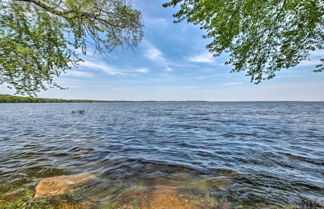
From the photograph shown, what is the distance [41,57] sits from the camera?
5453mm

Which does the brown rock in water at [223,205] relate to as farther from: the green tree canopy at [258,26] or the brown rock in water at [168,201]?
the green tree canopy at [258,26]

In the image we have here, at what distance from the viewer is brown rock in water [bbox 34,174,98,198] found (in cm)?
386

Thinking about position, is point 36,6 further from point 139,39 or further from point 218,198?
point 218,198

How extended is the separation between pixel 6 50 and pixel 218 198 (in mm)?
8110

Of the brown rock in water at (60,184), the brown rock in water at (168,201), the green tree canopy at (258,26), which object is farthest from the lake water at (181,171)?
the green tree canopy at (258,26)

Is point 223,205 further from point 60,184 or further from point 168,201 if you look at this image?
point 60,184

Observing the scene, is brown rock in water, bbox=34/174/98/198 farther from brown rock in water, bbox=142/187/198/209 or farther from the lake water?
brown rock in water, bbox=142/187/198/209

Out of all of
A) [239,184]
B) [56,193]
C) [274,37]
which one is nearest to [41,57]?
[56,193]

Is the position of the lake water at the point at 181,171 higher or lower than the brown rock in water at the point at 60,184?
lower

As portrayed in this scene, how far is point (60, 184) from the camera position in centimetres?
426

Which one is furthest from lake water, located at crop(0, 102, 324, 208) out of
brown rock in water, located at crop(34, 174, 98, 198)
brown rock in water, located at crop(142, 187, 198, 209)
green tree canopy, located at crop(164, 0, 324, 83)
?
green tree canopy, located at crop(164, 0, 324, 83)

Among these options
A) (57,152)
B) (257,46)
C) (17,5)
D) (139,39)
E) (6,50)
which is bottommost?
(57,152)

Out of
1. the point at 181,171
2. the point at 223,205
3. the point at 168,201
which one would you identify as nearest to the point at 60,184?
the point at 168,201

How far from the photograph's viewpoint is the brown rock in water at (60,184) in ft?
12.6
